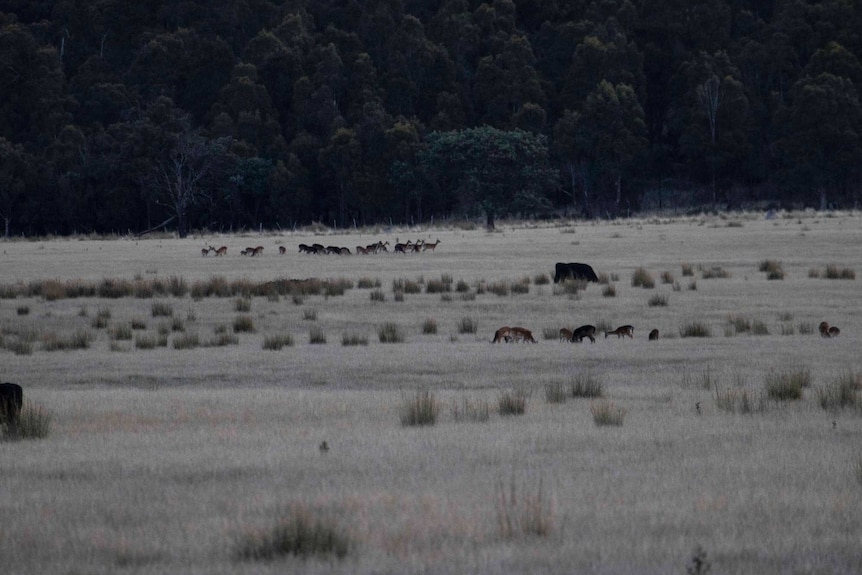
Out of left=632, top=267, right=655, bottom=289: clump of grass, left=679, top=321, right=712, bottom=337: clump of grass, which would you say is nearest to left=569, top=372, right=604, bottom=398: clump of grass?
left=679, top=321, right=712, bottom=337: clump of grass

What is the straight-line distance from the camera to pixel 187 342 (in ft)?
62.4

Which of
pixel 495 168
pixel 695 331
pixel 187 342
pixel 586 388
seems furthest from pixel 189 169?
pixel 586 388

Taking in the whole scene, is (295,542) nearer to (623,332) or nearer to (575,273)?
(623,332)

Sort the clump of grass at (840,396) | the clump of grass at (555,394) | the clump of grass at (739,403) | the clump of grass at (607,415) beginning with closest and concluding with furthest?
the clump of grass at (607,415), the clump of grass at (739,403), the clump of grass at (840,396), the clump of grass at (555,394)

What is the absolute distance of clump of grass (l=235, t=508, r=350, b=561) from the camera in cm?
607

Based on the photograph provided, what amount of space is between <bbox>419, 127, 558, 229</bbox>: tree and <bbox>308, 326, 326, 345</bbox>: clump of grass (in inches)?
2127

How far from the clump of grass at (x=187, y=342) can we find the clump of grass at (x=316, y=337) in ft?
5.84

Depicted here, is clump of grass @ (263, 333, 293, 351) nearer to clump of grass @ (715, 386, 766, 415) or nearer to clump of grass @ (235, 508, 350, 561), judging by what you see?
clump of grass @ (715, 386, 766, 415)

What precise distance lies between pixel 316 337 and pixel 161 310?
5899 mm

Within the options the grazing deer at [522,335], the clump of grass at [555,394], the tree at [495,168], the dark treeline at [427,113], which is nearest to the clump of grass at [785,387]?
the clump of grass at [555,394]

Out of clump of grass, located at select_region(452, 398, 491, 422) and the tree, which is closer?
clump of grass, located at select_region(452, 398, 491, 422)

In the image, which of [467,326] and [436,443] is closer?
[436,443]

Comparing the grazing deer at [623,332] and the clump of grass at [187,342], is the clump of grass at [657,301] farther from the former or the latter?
the clump of grass at [187,342]

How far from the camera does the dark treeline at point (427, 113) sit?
270ft
